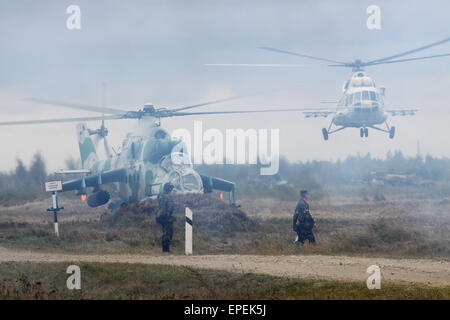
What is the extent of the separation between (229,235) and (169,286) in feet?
37.0

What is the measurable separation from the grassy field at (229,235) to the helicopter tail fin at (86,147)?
26.8 ft

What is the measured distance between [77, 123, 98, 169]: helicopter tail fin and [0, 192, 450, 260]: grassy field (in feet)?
26.8

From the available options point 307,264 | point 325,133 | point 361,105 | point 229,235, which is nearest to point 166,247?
point 307,264

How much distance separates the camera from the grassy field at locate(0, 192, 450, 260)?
20422mm

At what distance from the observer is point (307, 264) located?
16.2m

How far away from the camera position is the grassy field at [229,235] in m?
20.4

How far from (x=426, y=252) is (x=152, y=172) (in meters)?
13.6

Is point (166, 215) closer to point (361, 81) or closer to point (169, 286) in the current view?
point (169, 286)

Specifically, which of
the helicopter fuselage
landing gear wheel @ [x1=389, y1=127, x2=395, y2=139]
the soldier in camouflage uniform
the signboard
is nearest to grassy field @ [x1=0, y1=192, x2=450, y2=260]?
the soldier in camouflage uniform

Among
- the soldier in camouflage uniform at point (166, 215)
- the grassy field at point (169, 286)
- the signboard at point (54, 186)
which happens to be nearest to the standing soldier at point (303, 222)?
the soldier in camouflage uniform at point (166, 215)

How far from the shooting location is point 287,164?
60.3 metres

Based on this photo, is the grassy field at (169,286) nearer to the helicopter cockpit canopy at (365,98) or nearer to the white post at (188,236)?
the white post at (188,236)
